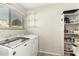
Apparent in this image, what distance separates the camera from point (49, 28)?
3.31 feet

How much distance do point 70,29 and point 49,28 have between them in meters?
0.24

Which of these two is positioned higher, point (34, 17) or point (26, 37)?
point (34, 17)

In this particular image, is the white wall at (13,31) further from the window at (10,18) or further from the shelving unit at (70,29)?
the shelving unit at (70,29)

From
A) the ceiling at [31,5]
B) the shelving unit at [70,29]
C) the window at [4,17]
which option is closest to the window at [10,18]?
the window at [4,17]

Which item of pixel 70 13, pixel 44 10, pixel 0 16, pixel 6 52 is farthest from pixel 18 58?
pixel 70 13

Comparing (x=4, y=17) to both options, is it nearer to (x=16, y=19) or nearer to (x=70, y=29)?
(x=16, y=19)

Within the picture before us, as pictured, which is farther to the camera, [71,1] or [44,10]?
[44,10]

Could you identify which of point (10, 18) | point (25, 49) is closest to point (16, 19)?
point (10, 18)

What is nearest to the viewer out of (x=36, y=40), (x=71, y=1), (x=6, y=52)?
(x=6, y=52)

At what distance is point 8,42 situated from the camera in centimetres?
89

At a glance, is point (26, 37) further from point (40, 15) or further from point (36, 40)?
point (40, 15)

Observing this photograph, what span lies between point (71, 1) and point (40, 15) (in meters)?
0.33

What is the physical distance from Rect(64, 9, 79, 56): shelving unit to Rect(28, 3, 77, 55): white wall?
0.20 ft

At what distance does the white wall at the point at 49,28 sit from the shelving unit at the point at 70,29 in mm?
60
